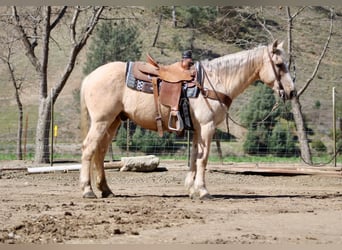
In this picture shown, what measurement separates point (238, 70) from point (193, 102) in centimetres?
90

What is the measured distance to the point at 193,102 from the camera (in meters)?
10.5

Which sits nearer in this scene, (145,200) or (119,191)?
(145,200)

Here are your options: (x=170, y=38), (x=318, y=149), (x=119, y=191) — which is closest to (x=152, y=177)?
(x=119, y=191)

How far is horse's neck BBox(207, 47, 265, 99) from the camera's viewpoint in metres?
10.7

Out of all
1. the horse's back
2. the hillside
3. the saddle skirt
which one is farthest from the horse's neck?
the hillside

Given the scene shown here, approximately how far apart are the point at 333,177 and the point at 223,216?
6.45m

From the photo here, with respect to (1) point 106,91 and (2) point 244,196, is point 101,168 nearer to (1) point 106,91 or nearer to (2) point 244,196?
(1) point 106,91

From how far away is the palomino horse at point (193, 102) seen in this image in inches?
411

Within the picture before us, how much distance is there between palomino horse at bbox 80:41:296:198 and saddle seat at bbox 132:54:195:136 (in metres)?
0.15

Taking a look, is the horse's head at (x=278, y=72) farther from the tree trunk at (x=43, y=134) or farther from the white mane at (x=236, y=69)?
Result: the tree trunk at (x=43, y=134)

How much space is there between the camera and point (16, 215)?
8281 mm

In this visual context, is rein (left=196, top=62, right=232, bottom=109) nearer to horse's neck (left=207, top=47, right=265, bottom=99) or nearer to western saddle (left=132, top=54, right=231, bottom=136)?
western saddle (left=132, top=54, right=231, bottom=136)

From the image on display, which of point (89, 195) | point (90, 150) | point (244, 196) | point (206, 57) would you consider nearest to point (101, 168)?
point (90, 150)

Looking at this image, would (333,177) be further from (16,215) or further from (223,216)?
(16,215)
